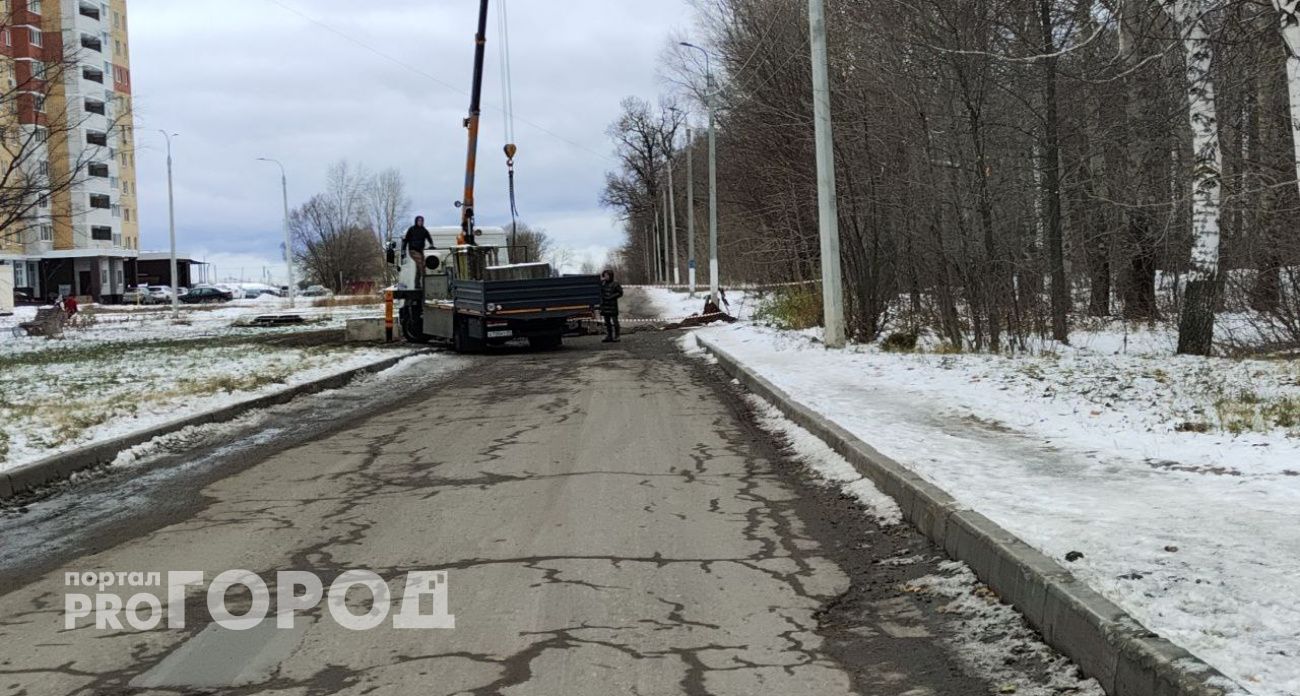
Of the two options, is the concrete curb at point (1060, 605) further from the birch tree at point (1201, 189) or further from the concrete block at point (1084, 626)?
the birch tree at point (1201, 189)

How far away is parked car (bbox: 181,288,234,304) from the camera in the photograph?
87000mm

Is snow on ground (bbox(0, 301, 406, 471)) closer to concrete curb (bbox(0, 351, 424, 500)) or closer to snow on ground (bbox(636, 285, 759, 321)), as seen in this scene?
concrete curb (bbox(0, 351, 424, 500))

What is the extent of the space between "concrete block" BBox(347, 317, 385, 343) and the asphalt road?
640 inches

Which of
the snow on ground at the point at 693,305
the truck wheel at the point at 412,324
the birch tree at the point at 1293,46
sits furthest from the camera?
the snow on ground at the point at 693,305

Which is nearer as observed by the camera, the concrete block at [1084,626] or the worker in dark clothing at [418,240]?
the concrete block at [1084,626]

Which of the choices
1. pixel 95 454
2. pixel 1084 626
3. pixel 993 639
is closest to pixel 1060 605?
pixel 1084 626

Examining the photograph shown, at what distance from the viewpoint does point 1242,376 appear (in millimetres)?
11664

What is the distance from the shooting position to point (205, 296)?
88938mm

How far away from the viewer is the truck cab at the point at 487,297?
2280cm

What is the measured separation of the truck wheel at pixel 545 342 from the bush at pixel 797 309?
218 inches

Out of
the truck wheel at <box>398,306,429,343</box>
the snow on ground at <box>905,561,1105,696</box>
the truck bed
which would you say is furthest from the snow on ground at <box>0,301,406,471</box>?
the snow on ground at <box>905,561,1105,696</box>

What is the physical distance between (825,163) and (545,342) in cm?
971

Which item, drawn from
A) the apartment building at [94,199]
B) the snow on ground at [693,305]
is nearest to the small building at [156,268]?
the apartment building at [94,199]

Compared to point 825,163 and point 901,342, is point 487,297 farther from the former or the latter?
point 901,342
